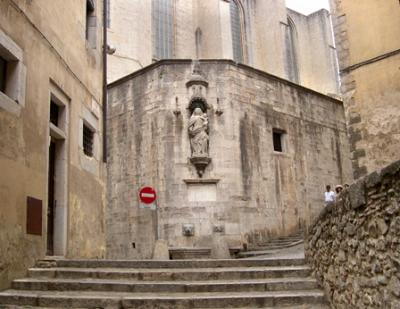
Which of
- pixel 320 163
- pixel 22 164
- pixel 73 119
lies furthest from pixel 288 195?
pixel 22 164

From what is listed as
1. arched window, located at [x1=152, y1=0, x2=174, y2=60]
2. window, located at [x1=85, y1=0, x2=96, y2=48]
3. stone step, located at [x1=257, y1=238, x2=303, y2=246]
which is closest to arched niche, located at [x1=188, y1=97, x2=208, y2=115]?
window, located at [x1=85, y1=0, x2=96, y2=48]

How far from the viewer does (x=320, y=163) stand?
1684 cm

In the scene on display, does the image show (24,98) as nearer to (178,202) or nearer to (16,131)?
(16,131)

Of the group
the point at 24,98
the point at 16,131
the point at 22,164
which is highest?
the point at 24,98

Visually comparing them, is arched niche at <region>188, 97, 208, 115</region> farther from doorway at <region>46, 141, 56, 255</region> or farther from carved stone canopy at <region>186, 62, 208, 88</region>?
doorway at <region>46, 141, 56, 255</region>

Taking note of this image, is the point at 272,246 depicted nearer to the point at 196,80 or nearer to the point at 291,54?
the point at 196,80

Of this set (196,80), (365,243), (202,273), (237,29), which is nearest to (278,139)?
(196,80)

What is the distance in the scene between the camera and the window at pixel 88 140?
407 inches

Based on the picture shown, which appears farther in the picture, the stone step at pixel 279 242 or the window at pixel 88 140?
the stone step at pixel 279 242

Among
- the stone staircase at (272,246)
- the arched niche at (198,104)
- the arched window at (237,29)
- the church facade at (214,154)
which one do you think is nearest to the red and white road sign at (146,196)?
the church facade at (214,154)

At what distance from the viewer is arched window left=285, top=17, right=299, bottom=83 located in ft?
94.2

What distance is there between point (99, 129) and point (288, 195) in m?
6.94

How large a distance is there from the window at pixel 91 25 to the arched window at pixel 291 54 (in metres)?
18.7

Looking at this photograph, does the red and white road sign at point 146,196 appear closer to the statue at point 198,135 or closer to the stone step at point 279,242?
the statue at point 198,135
